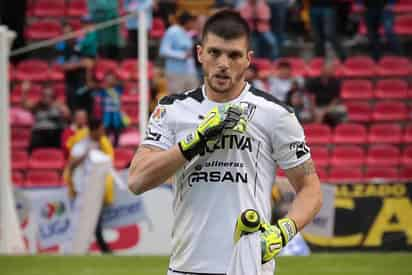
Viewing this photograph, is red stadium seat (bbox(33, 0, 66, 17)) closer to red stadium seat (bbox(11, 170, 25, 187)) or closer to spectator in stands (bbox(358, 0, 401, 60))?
red stadium seat (bbox(11, 170, 25, 187))

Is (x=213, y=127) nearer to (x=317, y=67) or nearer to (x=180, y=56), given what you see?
(x=180, y=56)

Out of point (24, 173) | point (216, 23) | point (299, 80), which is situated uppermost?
point (216, 23)

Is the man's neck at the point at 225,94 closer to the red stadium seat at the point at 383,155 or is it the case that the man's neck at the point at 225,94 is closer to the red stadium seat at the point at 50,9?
the red stadium seat at the point at 383,155

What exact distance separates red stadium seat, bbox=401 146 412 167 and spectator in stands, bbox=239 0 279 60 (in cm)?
280

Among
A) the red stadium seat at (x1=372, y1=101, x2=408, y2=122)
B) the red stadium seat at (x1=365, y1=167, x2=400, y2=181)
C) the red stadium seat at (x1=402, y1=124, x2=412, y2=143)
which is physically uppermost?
the red stadium seat at (x1=372, y1=101, x2=408, y2=122)

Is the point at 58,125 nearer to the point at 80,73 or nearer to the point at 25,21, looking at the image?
the point at 80,73

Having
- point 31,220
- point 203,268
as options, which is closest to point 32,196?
point 31,220

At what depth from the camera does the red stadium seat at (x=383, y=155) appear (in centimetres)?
1683

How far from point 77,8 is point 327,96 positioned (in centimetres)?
565

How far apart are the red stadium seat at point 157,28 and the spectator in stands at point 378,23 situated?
12.0 ft

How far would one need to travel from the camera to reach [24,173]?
55.0ft

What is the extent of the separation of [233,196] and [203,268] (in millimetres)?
339

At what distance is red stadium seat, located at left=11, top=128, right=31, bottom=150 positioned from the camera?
54.4 ft

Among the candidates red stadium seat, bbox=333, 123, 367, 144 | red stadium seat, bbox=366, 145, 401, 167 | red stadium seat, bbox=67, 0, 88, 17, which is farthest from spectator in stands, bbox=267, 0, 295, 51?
red stadium seat, bbox=67, 0, 88, 17
